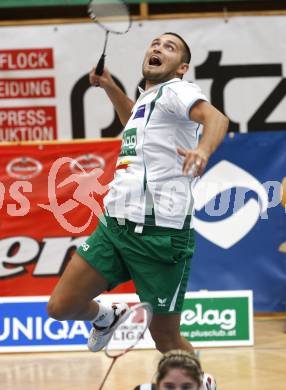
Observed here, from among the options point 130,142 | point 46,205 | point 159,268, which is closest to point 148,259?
point 159,268

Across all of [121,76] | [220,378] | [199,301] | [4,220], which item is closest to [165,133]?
[220,378]

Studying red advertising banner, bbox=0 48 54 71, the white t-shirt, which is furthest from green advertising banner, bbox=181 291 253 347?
red advertising banner, bbox=0 48 54 71

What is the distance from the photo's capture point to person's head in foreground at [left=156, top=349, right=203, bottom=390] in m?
3.55

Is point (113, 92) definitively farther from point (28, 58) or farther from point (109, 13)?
point (28, 58)

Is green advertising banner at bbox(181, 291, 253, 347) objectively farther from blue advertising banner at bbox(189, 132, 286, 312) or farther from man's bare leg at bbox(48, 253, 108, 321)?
man's bare leg at bbox(48, 253, 108, 321)

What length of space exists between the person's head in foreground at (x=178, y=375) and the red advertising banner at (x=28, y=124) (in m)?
5.68

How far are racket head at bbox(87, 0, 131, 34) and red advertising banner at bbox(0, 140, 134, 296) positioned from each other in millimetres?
1963

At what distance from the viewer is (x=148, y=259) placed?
448cm

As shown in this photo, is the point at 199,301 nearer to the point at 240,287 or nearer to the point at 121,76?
the point at 240,287

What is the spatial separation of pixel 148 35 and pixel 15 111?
5.06 ft

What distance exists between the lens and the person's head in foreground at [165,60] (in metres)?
4.58

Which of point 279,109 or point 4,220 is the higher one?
point 279,109

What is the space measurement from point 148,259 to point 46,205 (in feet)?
12.3

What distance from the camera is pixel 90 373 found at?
6.26 meters
